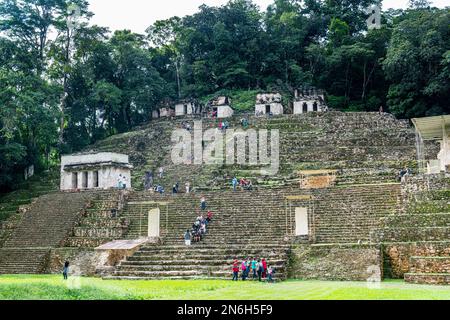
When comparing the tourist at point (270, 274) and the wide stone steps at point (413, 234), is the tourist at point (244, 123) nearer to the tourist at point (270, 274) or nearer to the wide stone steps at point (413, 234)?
the wide stone steps at point (413, 234)

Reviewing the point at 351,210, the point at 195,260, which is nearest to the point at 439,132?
the point at 351,210

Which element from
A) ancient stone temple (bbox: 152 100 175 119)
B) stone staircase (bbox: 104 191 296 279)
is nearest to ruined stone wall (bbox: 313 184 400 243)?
stone staircase (bbox: 104 191 296 279)

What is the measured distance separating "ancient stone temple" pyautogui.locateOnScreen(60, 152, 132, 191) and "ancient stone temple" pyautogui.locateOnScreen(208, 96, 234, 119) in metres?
16.4

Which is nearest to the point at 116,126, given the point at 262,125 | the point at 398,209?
the point at 262,125

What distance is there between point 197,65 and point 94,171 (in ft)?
85.4

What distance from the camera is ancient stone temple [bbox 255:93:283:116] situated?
153 ft

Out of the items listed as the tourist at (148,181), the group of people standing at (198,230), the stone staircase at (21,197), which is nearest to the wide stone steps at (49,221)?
the stone staircase at (21,197)

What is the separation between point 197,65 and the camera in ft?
178

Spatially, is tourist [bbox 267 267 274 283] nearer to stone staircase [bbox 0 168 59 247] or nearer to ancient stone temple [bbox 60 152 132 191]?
ancient stone temple [bbox 60 152 132 191]

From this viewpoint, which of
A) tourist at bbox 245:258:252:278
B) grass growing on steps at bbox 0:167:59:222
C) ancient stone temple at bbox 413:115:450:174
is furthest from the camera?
grass growing on steps at bbox 0:167:59:222

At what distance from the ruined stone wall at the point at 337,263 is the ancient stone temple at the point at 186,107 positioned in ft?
105

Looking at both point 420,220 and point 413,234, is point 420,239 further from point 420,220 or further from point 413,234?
point 420,220

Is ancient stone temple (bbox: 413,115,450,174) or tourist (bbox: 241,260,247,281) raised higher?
ancient stone temple (bbox: 413,115,450,174)

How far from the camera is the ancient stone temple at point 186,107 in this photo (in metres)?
50.0
